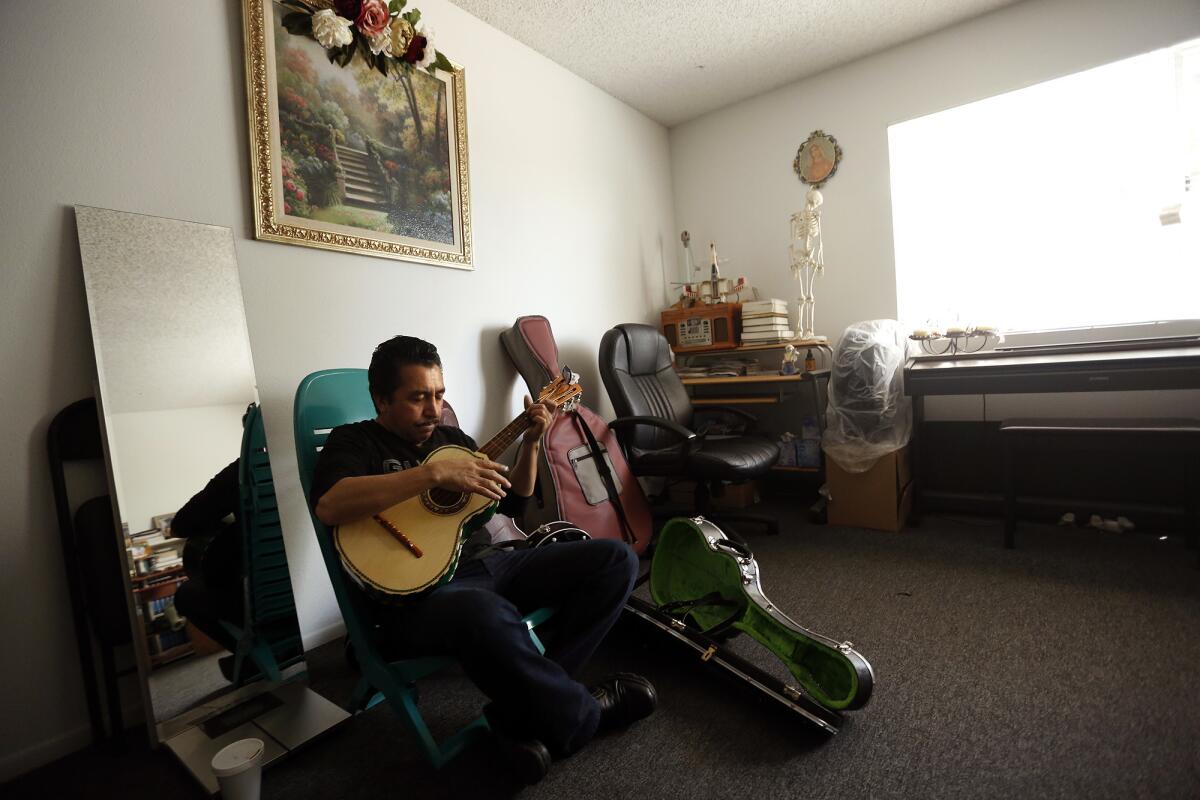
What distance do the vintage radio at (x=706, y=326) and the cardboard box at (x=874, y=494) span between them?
98 centimetres

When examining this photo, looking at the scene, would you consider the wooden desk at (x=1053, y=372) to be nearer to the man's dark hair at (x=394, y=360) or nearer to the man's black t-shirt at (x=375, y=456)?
the man's black t-shirt at (x=375, y=456)

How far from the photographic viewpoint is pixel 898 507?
2699 millimetres

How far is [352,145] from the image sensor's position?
2.03 metres

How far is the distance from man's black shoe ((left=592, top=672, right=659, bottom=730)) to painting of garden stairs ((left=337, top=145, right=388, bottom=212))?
1.84m

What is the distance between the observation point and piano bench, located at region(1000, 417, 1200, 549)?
2107mm

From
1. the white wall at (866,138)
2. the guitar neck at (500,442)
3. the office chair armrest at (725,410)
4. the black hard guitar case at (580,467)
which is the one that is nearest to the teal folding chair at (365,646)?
the guitar neck at (500,442)

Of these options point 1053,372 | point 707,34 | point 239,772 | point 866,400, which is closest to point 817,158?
point 707,34

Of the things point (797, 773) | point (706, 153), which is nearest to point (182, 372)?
point (797, 773)

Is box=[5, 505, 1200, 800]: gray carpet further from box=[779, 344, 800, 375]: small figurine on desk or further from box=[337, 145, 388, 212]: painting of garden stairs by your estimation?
box=[337, 145, 388, 212]: painting of garden stairs

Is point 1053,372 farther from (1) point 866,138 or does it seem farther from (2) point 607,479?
(2) point 607,479

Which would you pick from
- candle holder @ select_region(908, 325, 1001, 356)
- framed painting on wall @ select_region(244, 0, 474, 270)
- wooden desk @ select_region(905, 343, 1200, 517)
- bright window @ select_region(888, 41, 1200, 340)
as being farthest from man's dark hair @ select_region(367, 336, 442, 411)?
bright window @ select_region(888, 41, 1200, 340)

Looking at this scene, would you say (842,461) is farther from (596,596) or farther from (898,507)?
(596,596)

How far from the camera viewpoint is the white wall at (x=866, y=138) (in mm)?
2637

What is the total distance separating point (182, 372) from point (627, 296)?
244 centimetres
